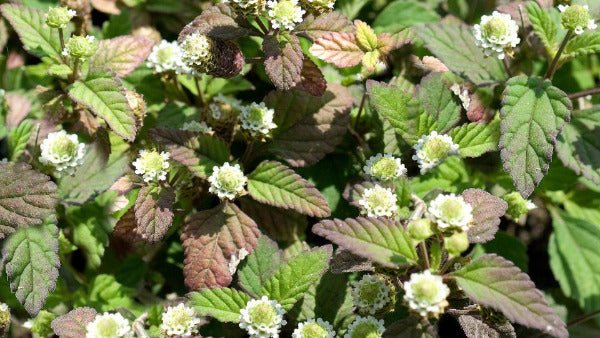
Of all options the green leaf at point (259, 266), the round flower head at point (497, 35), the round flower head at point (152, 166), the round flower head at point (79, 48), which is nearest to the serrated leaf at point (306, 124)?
the green leaf at point (259, 266)

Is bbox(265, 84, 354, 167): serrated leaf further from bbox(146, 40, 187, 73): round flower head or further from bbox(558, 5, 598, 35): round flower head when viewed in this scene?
bbox(558, 5, 598, 35): round flower head

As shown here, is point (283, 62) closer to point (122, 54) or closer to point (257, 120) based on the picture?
point (257, 120)

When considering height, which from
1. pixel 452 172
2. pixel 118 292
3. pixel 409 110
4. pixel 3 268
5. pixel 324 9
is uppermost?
pixel 324 9

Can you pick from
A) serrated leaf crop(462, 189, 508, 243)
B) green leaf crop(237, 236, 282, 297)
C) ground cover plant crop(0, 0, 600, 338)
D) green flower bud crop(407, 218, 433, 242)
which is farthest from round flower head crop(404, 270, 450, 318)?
green leaf crop(237, 236, 282, 297)

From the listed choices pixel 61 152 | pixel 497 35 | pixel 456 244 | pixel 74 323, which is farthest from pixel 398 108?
pixel 74 323

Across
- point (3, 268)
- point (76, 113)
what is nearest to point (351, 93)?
point (76, 113)

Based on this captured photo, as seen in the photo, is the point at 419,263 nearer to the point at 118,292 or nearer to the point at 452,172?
the point at 452,172
